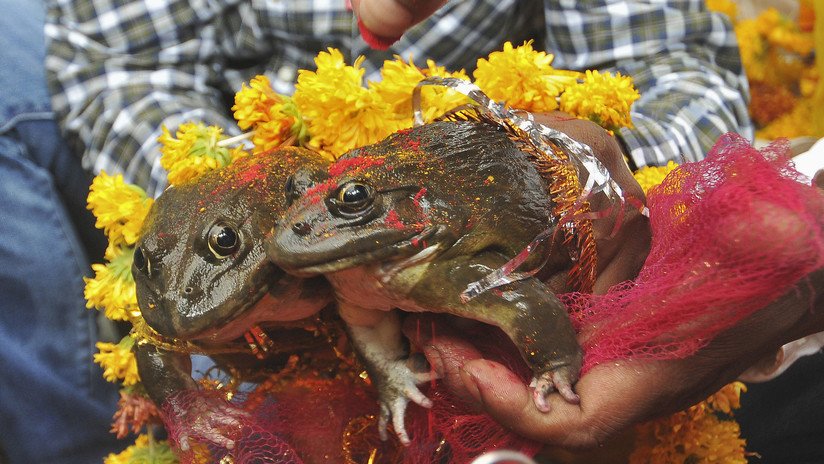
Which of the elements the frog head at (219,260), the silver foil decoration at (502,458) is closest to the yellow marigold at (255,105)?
the frog head at (219,260)

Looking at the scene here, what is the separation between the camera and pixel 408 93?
92 cm

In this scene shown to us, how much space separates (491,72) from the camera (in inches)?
37.3

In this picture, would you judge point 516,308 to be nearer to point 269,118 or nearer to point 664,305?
point 664,305

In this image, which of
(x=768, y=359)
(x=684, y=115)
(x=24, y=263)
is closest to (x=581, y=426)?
(x=768, y=359)

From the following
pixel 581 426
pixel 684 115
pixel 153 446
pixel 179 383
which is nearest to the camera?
pixel 581 426

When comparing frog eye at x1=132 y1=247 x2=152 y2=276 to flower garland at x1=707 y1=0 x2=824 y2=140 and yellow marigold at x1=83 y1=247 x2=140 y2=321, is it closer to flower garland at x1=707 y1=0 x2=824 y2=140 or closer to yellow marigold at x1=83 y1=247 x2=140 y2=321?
yellow marigold at x1=83 y1=247 x2=140 y2=321

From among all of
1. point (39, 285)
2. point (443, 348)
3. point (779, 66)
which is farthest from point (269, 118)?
Result: point (779, 66)

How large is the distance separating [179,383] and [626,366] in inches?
19.7

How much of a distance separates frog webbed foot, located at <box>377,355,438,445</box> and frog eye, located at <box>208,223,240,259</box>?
0.68ft

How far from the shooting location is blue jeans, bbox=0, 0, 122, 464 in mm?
1446

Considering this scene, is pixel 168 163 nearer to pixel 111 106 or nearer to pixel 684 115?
pixel 111 106

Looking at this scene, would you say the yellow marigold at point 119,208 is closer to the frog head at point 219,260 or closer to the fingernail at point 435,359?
the frog head at point 219,260

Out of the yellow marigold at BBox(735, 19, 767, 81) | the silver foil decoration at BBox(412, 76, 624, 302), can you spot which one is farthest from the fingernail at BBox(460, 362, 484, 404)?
the yellow marigold at BBox(735, 19, 767, 81)

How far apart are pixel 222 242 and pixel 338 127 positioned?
25 centimetres
